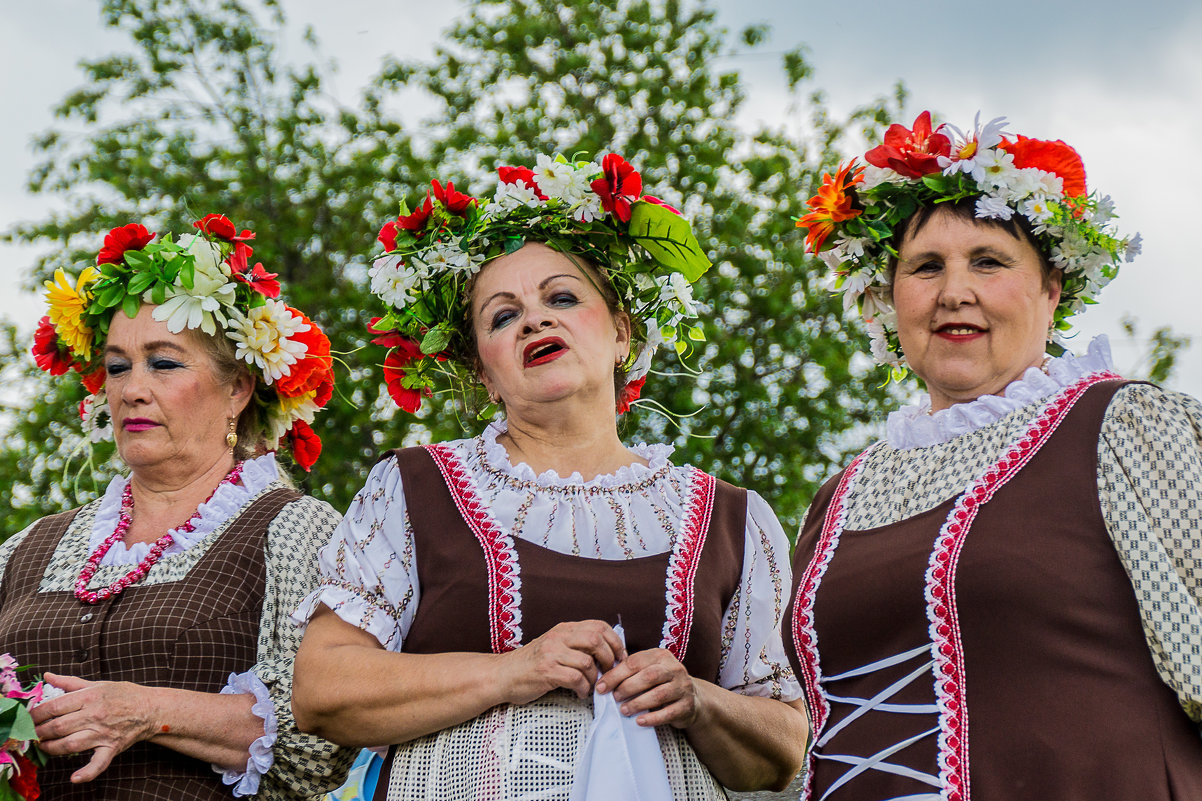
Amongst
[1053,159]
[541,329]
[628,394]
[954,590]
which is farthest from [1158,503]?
[628,394]

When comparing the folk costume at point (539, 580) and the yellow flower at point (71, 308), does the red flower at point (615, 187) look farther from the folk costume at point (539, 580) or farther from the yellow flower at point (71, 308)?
the yellow flower at point (71, 308)

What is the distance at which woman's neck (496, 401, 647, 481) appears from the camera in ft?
9.83

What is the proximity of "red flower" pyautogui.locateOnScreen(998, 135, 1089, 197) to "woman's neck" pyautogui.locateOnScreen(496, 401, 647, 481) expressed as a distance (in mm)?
1124

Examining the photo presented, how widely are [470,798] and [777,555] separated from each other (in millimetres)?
929

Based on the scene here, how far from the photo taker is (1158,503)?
2.24 metres

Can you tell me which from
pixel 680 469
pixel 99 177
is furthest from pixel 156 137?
pixel 680 469

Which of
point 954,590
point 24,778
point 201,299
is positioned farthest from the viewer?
point 201,299

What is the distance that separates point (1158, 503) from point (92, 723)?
2314 millimetres

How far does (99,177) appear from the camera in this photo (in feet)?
36.7

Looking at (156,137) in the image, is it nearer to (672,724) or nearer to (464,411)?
(464,411)

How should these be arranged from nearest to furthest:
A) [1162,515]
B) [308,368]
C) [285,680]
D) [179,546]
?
1. [1162,515]
2. [285,680]
3. [179,546]
4. [308,368]

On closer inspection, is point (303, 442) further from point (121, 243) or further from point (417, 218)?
point (417, 218)

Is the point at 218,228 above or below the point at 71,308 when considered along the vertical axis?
above

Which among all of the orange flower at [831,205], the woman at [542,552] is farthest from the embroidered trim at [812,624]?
the orange flower at [831,205]
